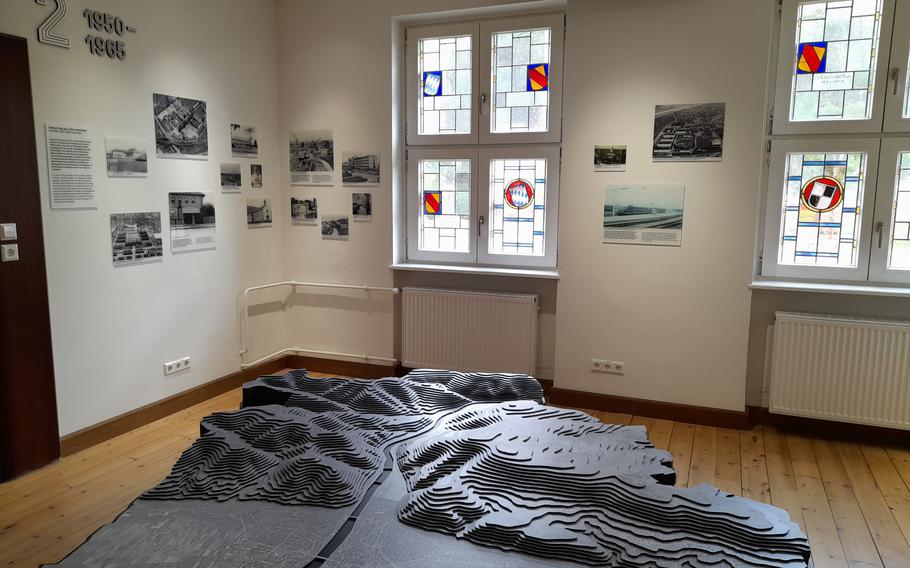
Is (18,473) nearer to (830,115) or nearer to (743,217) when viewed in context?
(743,217)

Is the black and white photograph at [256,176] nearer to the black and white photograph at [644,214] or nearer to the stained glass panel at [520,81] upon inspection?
the stained glass panel at [520,81]

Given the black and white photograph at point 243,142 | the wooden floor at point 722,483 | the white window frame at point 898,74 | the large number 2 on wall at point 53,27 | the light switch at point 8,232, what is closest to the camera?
the wooden floor at point 722,483

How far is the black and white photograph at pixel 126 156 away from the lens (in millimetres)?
3842

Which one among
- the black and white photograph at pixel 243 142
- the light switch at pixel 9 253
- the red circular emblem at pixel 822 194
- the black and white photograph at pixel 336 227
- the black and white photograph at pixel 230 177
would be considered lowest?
the light switch at pixel 9 253

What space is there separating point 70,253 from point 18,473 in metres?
1.31

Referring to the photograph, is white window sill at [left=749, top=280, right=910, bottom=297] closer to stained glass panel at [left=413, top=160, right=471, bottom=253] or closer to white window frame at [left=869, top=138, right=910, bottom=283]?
white window frame at [left=869, top=138, right=910, bottom=283]

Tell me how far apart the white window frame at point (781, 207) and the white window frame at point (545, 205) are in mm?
1517

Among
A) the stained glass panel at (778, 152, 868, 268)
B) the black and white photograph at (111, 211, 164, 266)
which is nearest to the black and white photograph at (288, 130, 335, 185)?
the black and white photograph at (111, 211, 164, 266)

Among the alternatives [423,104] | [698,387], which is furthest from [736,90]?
[423,104]

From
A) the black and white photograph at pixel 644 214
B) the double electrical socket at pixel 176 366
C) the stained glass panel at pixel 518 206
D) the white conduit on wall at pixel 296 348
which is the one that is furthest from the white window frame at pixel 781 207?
the double electrical socket at pixel 176 366

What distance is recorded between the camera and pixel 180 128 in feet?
14.3

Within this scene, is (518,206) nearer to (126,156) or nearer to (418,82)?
(418,82)

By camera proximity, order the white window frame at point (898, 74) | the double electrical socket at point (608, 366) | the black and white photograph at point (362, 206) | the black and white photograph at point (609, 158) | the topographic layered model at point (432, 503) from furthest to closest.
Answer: the black and white photograph at point (362, 206)
the double electrical socket at point (608, 366)
the black and white photograph at point (609, 158)
the white window frame at point (898, 74)
the topographic layered model at point (432, 503)

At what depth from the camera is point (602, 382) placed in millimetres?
4559
